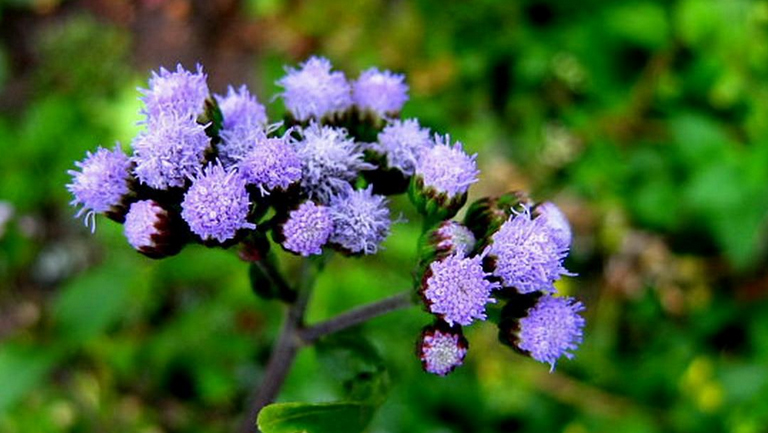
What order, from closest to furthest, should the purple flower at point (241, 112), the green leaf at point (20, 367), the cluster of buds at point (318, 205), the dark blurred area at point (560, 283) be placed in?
1. the cluster of buds at point (318, 205)
2. the purple flower at point (241, 112)
3. the green leaf at point (20, 367)
4. the dark blurred area at point (560, 283)

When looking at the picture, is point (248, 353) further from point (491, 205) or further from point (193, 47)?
point (193, 47)

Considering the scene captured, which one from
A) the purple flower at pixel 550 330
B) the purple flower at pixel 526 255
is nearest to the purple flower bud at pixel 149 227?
the purple flower at pixel 526 255

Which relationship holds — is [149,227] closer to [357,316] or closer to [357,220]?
[357,220]

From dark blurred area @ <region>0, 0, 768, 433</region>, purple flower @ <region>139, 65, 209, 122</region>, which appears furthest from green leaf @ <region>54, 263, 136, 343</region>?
purple flower @ <region>139, 65, 209, 122</region>

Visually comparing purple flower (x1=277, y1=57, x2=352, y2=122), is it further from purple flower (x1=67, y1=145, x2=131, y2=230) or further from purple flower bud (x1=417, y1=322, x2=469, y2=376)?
purple flower bud (x1=417, y1=322, x2=469, y2=376)

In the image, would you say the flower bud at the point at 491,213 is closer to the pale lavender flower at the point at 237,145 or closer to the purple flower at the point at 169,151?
the pale lavender flower at the point at 237,145
